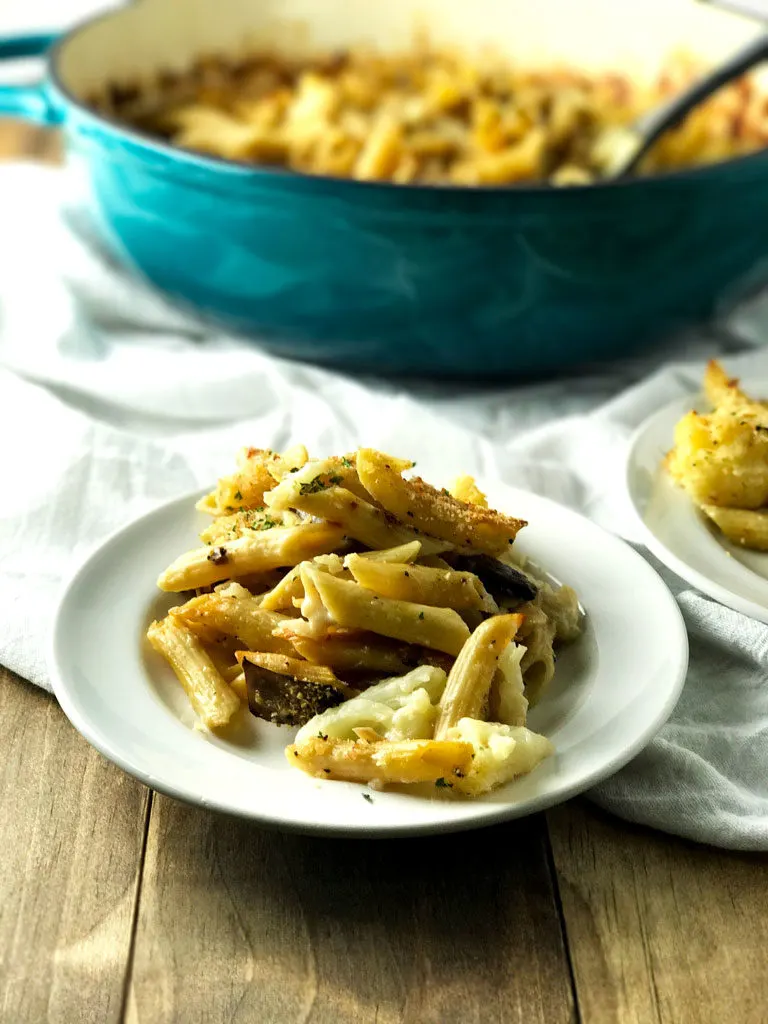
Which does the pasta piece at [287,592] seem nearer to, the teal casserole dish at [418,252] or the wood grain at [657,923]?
the wood grain at [657,923]

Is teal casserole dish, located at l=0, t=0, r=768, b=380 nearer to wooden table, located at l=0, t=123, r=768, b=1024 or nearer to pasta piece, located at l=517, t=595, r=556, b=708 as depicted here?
pasta piece, located at l=517, t=595, r=556, b=708

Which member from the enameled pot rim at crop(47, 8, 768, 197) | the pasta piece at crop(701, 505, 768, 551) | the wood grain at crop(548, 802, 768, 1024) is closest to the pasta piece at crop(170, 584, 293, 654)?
the wood grain at crop(548, 802, 768, 1024)

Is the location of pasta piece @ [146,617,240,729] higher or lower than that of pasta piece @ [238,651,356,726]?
lower

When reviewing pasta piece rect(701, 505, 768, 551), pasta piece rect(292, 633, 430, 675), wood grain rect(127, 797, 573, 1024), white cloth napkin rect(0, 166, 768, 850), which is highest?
pasta piece rect(292, 633, 430, 675)

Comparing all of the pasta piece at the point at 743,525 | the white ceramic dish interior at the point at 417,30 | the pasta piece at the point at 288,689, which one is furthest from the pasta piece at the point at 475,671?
the white ceramic dish interior at the point at 417,30

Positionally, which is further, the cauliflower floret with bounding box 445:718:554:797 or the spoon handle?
the spoon handle

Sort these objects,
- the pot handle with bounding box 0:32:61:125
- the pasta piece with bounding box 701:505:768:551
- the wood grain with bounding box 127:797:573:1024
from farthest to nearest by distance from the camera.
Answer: the pot handle with bounding box 0:32:61:125
the pasta piece with bounding box 701:505:768:551
the wood grain with bounding box 127:797:573:1024

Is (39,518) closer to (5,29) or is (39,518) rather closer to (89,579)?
(89,579)
